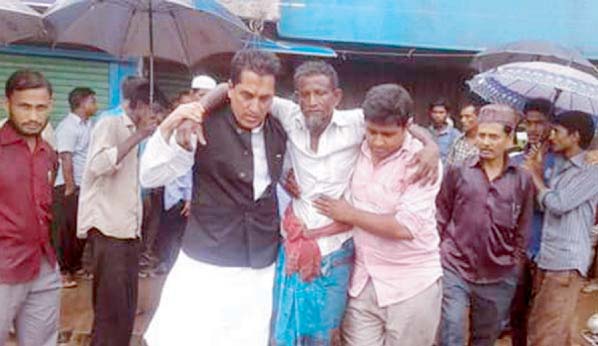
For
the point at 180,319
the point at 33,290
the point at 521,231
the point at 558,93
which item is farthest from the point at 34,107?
the point at 558,93

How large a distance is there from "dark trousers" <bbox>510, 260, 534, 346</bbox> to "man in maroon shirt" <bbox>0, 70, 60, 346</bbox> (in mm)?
2909

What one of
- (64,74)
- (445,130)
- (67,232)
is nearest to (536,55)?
(445,130)

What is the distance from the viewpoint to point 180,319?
308 centimetres

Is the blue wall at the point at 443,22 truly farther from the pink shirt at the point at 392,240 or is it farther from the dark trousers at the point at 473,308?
the pink shirt at the point at 392,240

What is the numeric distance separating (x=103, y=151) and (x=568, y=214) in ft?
9.23

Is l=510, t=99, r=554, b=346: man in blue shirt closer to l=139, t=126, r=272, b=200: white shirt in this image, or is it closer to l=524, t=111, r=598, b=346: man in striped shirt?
l=524, t=111, r=598, b=346: man in striped shirt

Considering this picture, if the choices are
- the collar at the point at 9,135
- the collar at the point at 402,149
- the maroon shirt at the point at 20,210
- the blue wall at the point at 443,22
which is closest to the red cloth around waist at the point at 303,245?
the collar at the point at 402,149

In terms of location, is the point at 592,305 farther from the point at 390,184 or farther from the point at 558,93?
the point at 390,184

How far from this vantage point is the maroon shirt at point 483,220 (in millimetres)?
4176

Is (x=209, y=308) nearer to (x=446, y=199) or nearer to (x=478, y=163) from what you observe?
(x=446, y=199)

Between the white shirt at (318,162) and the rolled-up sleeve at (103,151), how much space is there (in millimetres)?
1407

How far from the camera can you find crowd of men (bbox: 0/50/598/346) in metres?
3.07

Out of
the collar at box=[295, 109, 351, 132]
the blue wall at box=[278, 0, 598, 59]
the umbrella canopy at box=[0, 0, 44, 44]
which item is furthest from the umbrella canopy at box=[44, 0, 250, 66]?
the blue wall at box=[278, 0, 598, 59]

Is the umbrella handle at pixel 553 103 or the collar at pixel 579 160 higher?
the umbrella handle at pixel 553 103
